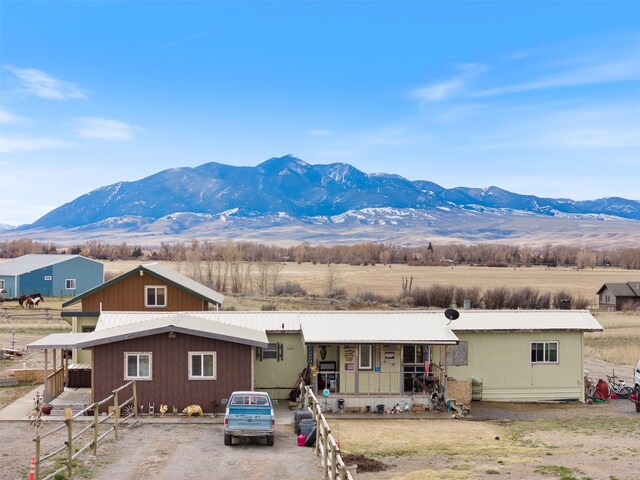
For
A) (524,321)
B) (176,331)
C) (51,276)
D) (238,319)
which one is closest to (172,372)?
(176,331)

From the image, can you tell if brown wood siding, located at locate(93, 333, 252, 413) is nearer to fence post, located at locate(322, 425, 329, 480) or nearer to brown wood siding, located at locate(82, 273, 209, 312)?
fence post, located at locate(322, 425, 329, 480)

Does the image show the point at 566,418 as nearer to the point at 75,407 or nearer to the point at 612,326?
the point at 75,407

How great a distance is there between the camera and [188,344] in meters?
28.0

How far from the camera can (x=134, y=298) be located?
127ft

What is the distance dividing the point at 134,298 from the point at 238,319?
25.3 feet

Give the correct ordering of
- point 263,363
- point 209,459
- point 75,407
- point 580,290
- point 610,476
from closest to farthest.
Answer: point 610,476
point 209,459
point 75,407
point 263,363
point 580,290

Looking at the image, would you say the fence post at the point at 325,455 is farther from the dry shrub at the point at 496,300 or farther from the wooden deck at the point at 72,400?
the dry shrub at the point at 496,300

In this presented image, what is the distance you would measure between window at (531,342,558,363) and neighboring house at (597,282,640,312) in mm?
52808

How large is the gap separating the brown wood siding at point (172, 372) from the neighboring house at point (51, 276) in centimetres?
5961

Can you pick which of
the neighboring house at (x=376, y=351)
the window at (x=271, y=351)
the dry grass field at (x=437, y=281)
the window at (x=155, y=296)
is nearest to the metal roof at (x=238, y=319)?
the neighboring house at (x=376, y=351)

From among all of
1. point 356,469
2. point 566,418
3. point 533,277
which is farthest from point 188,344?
point 533,277

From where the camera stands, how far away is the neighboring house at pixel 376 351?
91.8 ft

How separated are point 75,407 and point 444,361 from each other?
1439 centimetres

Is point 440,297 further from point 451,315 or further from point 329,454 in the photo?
point 329,454
